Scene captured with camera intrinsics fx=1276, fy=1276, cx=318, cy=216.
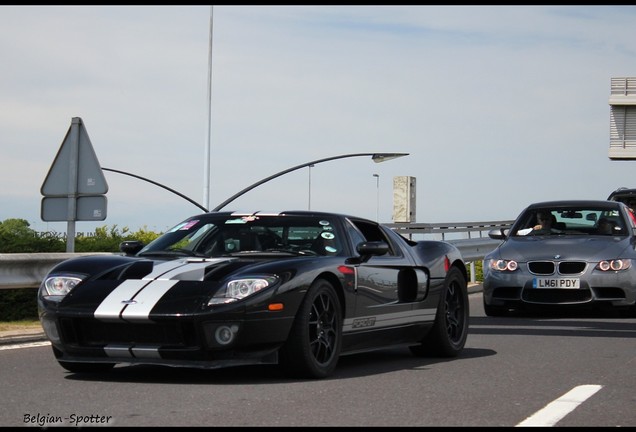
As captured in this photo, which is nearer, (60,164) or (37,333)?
(37,333)

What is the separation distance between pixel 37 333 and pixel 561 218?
7170 millimetres

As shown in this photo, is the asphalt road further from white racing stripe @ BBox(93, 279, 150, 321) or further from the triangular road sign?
the triangular road sign

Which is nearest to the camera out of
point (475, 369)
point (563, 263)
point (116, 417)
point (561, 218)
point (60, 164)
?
point (116, 417)

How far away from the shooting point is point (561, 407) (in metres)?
7.08

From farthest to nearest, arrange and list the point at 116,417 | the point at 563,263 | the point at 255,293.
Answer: the point at 563,263 → the point at 255,293 → the point at 116,417

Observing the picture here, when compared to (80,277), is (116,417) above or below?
below

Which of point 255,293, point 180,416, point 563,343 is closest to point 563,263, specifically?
point 563,343

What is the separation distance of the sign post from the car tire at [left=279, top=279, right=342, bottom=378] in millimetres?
5801

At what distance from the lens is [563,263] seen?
15031 mm

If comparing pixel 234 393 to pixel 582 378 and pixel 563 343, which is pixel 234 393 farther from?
pixel 563 343

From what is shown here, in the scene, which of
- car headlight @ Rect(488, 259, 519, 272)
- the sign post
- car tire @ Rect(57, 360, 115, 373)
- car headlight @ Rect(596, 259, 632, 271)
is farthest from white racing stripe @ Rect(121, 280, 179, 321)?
car headlight @ Rect(596, 259, 632, 271)

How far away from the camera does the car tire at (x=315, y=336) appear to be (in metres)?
8.12

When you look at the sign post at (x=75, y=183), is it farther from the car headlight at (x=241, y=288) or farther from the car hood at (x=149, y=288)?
the car headlight at (x=241, y=288)

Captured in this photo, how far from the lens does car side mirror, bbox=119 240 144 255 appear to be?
9357mm
